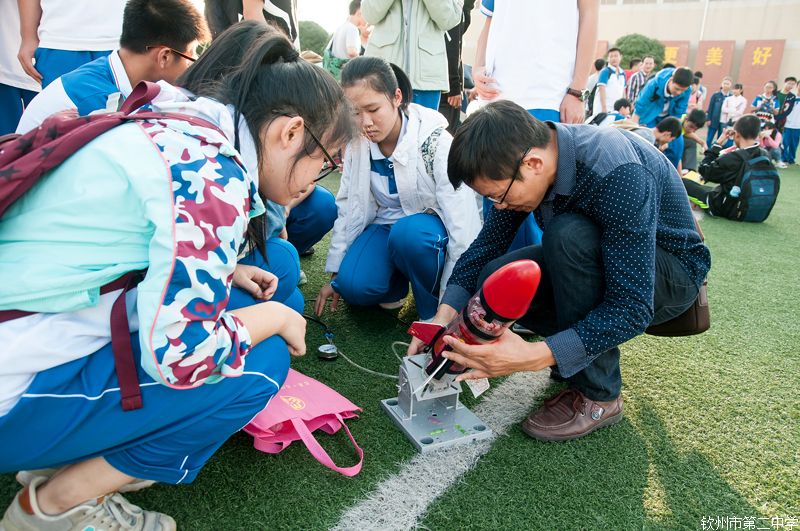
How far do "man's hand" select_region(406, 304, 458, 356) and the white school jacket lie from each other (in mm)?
437

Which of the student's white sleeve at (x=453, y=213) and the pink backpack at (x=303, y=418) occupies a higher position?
the student's white sleeve at (x=453, y=213)

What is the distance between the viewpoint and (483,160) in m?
1.77

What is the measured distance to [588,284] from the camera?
6.32 ft

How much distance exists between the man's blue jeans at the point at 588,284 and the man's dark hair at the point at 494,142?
1.06 ft

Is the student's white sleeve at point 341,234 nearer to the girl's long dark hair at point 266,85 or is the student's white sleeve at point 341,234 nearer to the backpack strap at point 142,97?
the girl's long dark hair at point 266,85

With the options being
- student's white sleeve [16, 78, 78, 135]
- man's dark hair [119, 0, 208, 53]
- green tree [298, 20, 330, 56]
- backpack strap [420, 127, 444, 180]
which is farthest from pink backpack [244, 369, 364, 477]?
green tree [298, 20, 330, 56]

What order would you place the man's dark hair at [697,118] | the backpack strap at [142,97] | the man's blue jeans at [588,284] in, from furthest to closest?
the man's dark hair at [697,118] < the man's blue jeans at [588,284] < the backpack strap at [142,97]

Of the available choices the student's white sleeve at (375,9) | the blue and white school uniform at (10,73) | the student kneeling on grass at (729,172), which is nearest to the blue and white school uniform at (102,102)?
the blue and white school uniform at (10,73)

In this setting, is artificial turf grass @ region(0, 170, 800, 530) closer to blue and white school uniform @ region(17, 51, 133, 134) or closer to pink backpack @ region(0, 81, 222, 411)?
pink backpack @ region(0, 81, 222, 411)

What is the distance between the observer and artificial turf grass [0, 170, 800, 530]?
1633mm

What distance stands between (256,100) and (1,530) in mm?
1238

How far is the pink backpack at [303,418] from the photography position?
1.77 meters

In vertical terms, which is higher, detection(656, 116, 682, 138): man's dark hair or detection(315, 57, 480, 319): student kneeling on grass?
detection(315, 57, 480, 319): student kneeling on grass

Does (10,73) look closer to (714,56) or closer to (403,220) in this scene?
(403,220)
